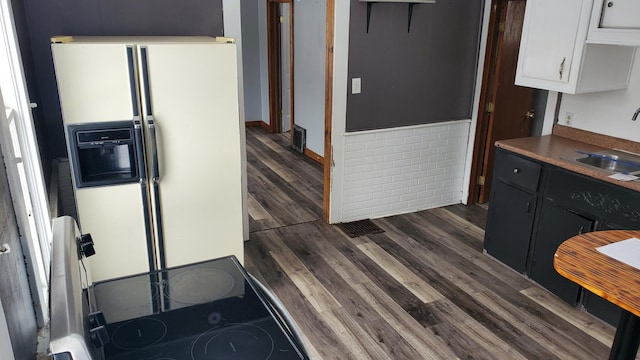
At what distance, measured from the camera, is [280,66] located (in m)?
7.25

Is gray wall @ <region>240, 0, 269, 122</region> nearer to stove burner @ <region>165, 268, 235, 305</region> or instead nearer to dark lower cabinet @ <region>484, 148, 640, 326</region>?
dark lower cabinet @ <region>484, 148, 640, 326</region>

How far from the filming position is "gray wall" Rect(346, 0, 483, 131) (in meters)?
4.02

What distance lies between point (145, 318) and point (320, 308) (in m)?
1.74

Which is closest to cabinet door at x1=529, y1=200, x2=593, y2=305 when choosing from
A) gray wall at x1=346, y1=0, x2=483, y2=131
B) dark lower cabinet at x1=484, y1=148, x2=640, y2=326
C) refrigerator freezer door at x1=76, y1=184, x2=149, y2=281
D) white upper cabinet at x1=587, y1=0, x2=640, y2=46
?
dark lower cabinet at x1=484, y1=148, x2=640, y2=326

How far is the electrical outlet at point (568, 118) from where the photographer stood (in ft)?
11.8

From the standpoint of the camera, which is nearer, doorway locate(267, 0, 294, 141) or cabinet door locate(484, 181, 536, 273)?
cabinet door locate(484, 181, 536, 273)

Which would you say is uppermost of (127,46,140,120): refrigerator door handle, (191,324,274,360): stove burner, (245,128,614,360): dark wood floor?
(127,46,140,120): refrigerator door handle

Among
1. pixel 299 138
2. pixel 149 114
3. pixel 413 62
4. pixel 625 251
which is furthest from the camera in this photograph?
pixel 299 138

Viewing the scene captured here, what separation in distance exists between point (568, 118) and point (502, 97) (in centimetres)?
99

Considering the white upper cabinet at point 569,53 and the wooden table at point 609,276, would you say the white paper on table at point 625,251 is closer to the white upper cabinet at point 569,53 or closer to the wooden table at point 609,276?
the wooden table at point 609,276

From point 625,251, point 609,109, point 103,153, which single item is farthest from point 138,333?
point 609,109

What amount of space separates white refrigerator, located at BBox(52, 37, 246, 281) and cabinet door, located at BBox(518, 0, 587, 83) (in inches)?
83.3

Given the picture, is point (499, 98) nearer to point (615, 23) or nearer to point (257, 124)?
point (615, 23)

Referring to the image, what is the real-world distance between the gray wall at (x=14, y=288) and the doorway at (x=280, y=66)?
5.32 m
